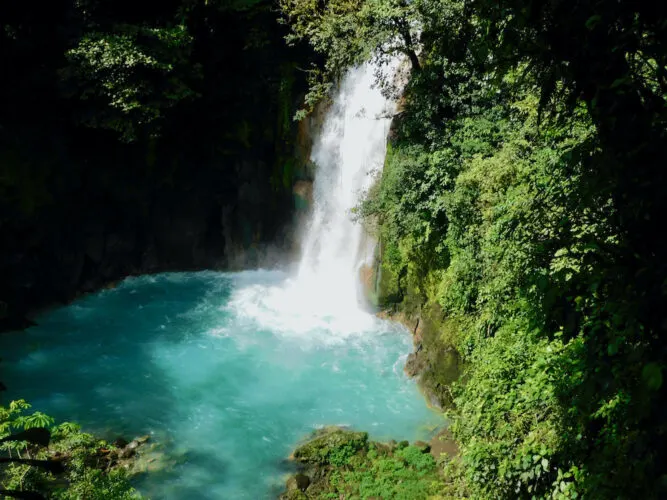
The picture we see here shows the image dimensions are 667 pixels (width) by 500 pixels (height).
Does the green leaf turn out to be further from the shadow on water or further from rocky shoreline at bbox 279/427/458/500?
the shadow on water

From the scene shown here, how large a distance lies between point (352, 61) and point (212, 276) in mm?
10103

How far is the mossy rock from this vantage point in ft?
28.6

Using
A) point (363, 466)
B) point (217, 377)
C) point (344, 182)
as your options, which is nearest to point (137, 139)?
point (344, 182)

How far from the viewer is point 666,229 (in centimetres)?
260

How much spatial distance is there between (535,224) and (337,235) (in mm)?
10740

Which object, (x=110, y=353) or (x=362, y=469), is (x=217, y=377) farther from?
(x=362, y=469)

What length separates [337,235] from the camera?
1722 centimetres

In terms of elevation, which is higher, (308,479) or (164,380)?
(164,380)

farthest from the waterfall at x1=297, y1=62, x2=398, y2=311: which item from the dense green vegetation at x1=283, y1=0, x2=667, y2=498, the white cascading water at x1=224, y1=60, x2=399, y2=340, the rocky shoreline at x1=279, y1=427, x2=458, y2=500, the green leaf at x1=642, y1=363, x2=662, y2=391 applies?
the green leaf at x1=642, y1=363, x2=662, y2=391

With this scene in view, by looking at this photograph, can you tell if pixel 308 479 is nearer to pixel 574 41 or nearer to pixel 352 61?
pixel 574 41

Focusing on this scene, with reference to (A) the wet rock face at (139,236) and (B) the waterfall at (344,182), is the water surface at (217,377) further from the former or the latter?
(B) the waterfall at (344,182)

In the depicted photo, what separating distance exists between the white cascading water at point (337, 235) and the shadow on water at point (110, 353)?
2.32 m

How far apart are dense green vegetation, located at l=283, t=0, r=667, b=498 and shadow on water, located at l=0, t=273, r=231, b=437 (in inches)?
261

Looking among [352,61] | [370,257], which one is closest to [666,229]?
[352,61]
